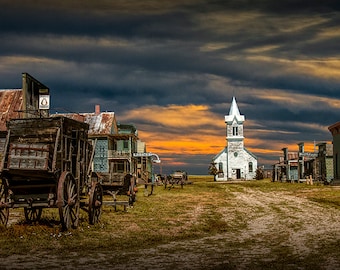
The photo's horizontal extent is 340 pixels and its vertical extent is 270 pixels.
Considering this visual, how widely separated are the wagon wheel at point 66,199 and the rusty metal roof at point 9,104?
22.0 metres

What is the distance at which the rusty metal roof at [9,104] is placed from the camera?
34969 mm

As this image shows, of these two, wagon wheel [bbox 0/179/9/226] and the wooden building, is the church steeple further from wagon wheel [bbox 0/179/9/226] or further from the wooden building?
wagon wheel [bbox 0/179/9/226]

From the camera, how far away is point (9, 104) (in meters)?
35.9

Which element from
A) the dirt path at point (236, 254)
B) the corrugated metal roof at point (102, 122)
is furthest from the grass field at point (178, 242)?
the corrugated metal roof at point (102, 122)

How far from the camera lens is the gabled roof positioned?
78.5 m

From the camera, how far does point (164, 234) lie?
13492 mm

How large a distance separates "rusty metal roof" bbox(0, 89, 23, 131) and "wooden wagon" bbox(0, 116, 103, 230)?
70.6 ft

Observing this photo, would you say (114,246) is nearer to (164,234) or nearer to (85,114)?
(164,234)

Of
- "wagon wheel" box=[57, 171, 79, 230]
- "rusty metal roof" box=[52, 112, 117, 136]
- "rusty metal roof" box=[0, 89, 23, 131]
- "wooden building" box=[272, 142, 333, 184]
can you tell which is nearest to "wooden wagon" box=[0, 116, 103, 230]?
"wagon wheel" box=[57, 171, 79, 230]

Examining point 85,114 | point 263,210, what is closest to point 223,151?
point 85,114

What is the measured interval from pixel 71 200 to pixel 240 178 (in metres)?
64.3

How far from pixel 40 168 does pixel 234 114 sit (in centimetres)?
6811

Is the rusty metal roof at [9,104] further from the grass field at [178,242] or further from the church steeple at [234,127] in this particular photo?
the church steeple at [234,127]

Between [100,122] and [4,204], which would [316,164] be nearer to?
[100,122]
